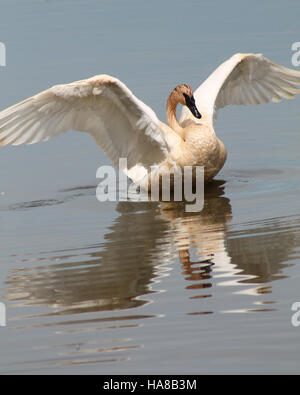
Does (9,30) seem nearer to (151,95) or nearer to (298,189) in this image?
(151,95)

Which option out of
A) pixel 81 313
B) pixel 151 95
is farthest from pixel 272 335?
pixel 151 95

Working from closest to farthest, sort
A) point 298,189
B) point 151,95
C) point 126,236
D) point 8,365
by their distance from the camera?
point 8,365 < point 126,236 < point 298,189 < point 151,95

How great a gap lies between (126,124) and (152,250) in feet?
9.18

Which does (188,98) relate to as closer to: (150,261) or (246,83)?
(246,83)

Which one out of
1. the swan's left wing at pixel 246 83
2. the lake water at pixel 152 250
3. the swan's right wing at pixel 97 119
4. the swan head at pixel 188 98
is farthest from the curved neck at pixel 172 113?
the lake water at pixel 152 250

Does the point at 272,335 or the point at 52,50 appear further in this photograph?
the point at 52,50

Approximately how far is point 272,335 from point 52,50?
13980mm

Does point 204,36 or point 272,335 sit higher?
point 204,36

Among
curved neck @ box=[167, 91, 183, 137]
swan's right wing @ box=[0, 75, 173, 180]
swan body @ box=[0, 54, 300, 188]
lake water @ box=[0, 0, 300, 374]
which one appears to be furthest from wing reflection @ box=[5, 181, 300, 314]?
curved neck @ box=[167, 91, 183, 137]

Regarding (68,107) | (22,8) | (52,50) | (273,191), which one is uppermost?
(22,8)

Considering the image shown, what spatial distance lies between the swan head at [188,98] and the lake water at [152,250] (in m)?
0.98

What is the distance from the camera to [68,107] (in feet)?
36.9

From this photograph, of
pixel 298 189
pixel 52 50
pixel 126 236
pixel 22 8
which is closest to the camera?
pixel 126 236

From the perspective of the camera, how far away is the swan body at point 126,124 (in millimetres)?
10914
